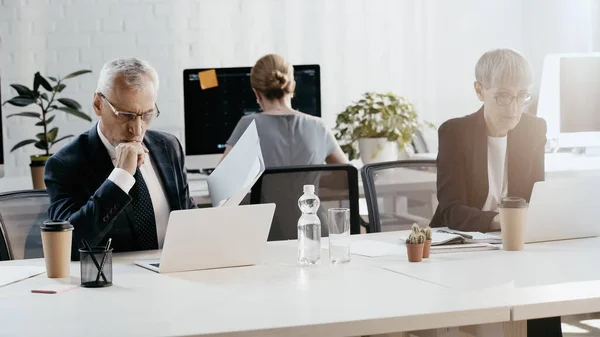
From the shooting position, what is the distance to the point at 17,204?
219 centimetres

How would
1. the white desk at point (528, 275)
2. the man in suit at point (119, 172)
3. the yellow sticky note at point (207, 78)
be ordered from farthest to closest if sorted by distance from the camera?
the yellow sticky note at point (207, 78) < the man in suit at point (119, 172) < the white desk at point (528, 275)

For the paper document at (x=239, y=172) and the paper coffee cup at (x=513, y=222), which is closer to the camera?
the paper document at (x=239, y=172)

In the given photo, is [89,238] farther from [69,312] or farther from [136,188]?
[69,312]

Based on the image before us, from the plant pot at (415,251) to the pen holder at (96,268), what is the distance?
2.17 feet

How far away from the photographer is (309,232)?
1.88 m

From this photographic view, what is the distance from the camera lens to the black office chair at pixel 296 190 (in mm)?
2543

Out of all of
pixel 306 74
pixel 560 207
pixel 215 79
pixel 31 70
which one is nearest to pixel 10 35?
pixel 31 70

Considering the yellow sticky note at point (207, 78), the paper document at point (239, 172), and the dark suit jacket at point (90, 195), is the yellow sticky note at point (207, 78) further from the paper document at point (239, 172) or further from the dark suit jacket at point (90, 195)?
the paper document at point (239, 172)

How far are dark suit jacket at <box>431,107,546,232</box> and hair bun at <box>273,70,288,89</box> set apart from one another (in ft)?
3.12

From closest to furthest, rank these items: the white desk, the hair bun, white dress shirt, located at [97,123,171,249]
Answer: the white desk → white dress shirt, located at [97,123,171,249] → the hair bun

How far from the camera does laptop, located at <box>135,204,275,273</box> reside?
170 centimetres

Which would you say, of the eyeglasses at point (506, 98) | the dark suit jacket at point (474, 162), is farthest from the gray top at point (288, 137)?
the eyeglasses at point (506, 98)

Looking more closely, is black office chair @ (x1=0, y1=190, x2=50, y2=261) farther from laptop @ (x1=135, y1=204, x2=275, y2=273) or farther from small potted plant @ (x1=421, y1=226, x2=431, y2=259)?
small potted plant @ (x1=421, y1=226, x2=431, y2=259)

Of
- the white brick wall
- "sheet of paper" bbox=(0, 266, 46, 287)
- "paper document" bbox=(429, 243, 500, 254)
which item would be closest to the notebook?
"paper document" bbox=(429, 243, 500, 254)
